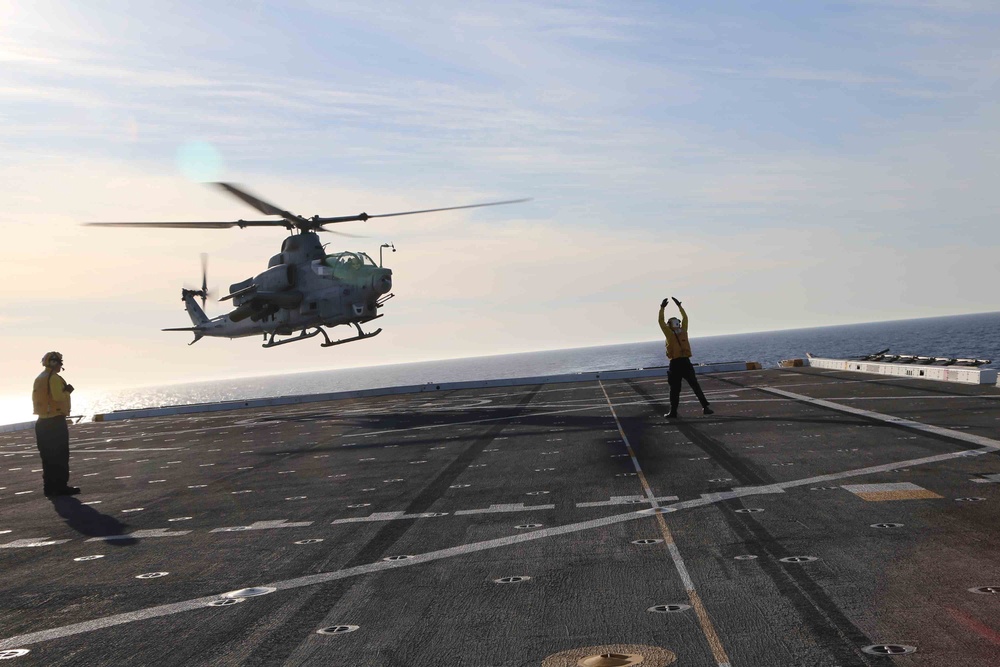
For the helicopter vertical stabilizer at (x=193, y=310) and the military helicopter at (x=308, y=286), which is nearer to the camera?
the military helicopter at (x=308, y=286)

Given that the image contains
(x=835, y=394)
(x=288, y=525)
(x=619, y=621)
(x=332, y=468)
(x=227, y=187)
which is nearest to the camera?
(x=619, y=621)

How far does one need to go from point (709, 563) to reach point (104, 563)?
6816mm

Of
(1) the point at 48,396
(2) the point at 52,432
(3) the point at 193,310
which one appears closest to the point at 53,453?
(2) the point at 52,432

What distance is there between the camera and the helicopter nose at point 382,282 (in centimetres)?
3994

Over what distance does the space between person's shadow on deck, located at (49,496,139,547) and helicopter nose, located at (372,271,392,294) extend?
2406 centimetres

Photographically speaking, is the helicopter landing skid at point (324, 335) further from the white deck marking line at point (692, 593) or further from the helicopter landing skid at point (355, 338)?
the white deck marking line at point (692, 593)

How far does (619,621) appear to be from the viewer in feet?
22.4

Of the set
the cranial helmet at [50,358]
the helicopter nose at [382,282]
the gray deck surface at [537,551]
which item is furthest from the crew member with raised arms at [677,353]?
the helicopter nose at [382,282]

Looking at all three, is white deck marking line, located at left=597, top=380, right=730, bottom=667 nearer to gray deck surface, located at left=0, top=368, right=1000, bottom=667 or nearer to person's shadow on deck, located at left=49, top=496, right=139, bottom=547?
gray deck surface, located at left=0, top=368, right=1000, bottom=667

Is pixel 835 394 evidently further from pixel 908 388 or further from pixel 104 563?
pixel 104 563

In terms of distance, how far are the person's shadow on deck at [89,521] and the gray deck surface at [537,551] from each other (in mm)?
82

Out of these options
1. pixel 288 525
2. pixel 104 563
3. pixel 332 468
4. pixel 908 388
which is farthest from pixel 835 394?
pixel 104 563

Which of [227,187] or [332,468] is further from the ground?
[227,187]

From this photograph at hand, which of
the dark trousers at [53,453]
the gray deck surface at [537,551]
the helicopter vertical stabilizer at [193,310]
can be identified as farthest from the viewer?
the helicopter vertical stabilizer at [193,310]
